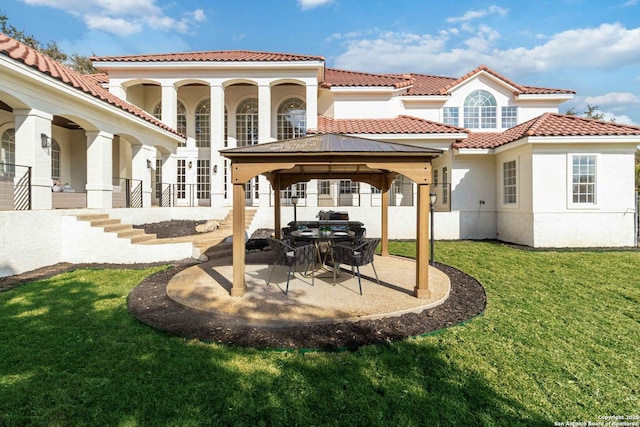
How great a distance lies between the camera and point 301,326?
474 centimetres

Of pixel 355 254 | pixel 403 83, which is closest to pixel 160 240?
pixel 355 254

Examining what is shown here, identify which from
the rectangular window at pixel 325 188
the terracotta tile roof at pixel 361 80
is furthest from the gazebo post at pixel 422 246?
the terracotta tile roof at pixel 361 80

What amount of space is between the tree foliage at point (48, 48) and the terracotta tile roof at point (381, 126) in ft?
71.6

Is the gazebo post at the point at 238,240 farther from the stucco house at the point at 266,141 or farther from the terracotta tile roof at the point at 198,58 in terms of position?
the terracotta tile roof at the point at 198,58

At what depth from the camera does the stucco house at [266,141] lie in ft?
29.4

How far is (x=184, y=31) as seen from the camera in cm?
2267

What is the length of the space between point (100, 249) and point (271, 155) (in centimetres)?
696

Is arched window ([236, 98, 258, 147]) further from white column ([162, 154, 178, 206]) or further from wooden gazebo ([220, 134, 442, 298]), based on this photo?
wooden gazebo ([220, 134, 442, 298])

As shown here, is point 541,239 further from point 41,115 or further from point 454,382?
point 41,115

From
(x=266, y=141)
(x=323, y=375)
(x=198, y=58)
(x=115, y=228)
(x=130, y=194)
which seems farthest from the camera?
(x=198, y=58)

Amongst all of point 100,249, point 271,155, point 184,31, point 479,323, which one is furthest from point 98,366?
point 184,31

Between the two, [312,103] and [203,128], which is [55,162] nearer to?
[203,128]

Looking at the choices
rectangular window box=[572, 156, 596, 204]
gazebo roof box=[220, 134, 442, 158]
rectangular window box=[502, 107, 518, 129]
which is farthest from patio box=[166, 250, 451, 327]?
rectangular window box=[502, 107, 518, 129]

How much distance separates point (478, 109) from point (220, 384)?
64.8 feet
